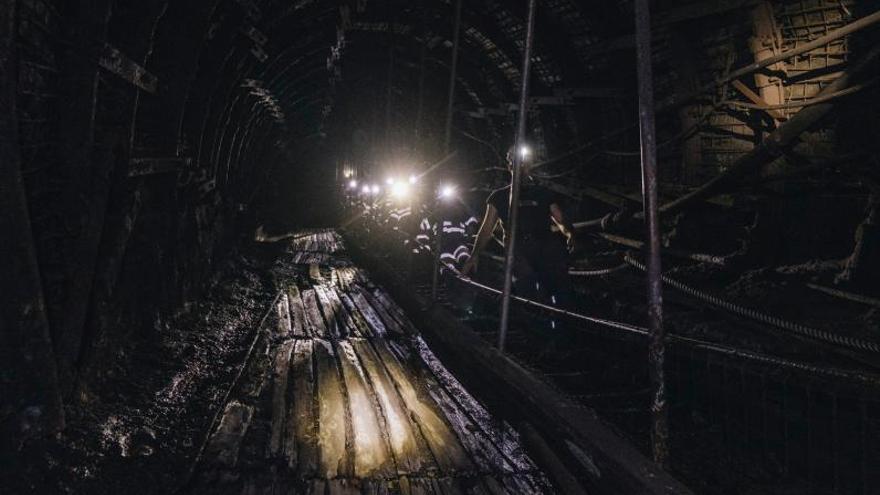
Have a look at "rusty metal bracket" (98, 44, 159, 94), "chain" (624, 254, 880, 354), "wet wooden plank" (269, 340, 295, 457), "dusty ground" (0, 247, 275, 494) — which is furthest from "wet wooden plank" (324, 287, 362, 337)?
"chain" (624, 254, 880, 354)

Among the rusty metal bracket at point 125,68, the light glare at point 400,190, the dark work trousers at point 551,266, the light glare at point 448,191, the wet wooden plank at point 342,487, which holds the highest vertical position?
the light glare at point 400,190

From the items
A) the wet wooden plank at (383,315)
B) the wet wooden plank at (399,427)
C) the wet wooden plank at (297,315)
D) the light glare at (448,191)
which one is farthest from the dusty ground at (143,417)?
the light glare at (448,191)

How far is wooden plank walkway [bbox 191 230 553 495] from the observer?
3.09 meters

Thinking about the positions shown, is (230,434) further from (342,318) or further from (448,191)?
(448,191)

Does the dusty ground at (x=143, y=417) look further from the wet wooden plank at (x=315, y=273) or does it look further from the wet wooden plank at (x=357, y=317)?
the wet wooden plank at (x=315, y=273)

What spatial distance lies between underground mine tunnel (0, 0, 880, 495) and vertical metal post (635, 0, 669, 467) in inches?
0.7

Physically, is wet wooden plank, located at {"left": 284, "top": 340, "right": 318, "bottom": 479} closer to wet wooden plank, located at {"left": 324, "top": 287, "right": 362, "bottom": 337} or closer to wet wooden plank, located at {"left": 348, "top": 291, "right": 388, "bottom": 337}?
wet wooden plank, located at {"left": 324, "top": 287, "right": 362, "bottom": 337}

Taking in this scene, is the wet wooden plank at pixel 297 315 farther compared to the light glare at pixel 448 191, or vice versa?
the light glare at pixel 448 191

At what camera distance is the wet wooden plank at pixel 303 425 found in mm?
3235

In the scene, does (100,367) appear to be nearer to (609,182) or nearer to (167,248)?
(167,248)

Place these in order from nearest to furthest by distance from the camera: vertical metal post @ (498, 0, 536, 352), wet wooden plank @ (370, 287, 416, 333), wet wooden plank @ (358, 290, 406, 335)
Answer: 1. vertical metal post @ (498, 0, 536, 352)
2. wet wooden plank @ (358, 290, 406, 335)
3. wet wooden plank @ (370, 287, 416, 333)

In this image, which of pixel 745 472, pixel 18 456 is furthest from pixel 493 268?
pixel 18 456

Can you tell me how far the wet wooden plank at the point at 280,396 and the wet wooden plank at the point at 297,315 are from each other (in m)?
0.50

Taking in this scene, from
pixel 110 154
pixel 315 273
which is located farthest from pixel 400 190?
pixel 110 154
